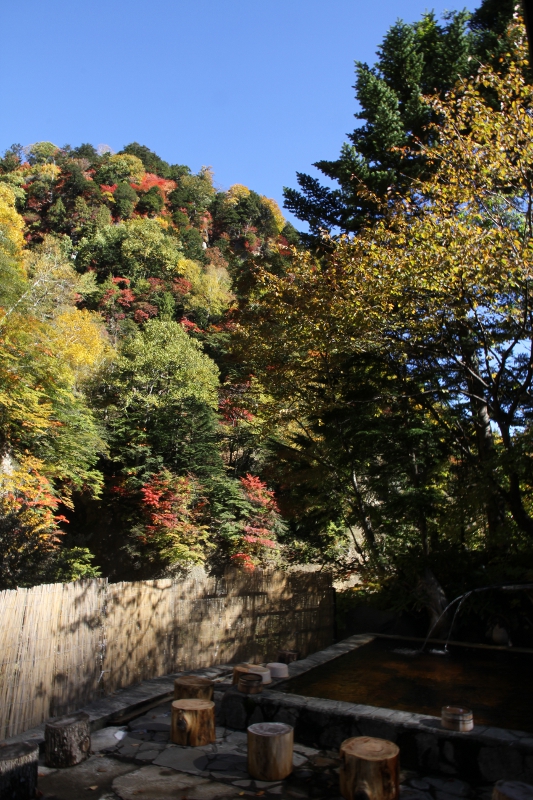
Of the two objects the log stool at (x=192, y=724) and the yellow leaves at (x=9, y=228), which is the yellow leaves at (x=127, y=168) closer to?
the yellow leaves at (x=9, y=228)

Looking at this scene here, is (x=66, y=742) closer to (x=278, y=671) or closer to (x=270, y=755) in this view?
(x=270, y=755)

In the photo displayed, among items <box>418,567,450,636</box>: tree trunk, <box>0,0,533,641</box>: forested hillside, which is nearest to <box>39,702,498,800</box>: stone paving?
<box>0,0,533,641</box>: forested hillside

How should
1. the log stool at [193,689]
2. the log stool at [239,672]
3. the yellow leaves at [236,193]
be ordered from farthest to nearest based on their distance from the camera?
the yellow leaves at [236,193] → the log stool at [239,672] → the log stool at [193,689]

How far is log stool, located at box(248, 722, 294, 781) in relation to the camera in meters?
4.30

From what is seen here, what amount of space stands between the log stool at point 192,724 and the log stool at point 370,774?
5.25 feet

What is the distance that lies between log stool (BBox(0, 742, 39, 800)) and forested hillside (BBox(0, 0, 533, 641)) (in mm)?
6009

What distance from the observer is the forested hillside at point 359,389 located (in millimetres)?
8086

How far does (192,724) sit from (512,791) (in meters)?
2.84

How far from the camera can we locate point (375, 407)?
1002 cm

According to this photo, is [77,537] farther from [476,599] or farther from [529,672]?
[529,672]

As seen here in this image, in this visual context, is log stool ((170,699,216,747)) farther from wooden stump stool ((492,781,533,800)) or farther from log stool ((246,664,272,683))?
wooden stump stool ((492,781,533,800))

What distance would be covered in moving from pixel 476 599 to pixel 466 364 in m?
3.78

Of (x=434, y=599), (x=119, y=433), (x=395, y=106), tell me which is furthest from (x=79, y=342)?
(x=434, y=599)

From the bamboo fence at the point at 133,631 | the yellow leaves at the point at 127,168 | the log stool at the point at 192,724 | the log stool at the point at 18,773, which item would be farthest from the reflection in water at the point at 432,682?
the yellow leaves at the point at 127,168
